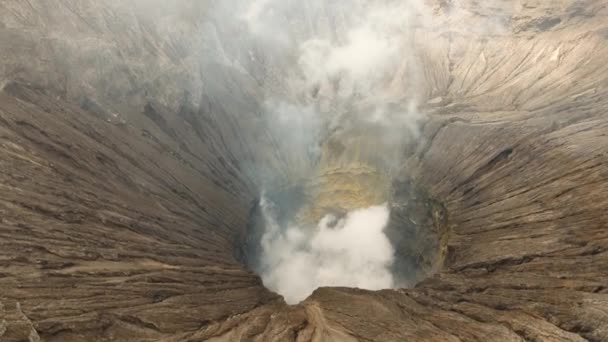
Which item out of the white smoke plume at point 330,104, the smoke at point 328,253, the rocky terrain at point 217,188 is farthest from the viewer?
the white smoke plume at point 330,104

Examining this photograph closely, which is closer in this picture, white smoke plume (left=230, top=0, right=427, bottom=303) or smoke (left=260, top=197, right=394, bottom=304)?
smoke (left=260, top=197, right=394, bottom=304)

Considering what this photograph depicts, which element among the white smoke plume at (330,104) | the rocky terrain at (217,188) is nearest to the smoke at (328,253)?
the white smoke plume at (330,104)

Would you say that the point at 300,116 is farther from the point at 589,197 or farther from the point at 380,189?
the point at 589,197

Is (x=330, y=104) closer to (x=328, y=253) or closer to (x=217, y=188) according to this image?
(x=328, y=253)

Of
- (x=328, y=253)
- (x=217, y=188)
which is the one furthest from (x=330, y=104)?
(x=217, y=188)

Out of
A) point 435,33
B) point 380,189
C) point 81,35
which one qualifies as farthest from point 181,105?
point 435,33

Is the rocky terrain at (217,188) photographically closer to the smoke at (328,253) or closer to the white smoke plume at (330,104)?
the white smoke plume at (330,104)

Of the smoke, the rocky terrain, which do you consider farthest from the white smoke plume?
the rocky terrain

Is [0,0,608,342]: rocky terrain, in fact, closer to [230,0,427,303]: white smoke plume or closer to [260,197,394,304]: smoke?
[230,0,427,303]: white smoke plume
